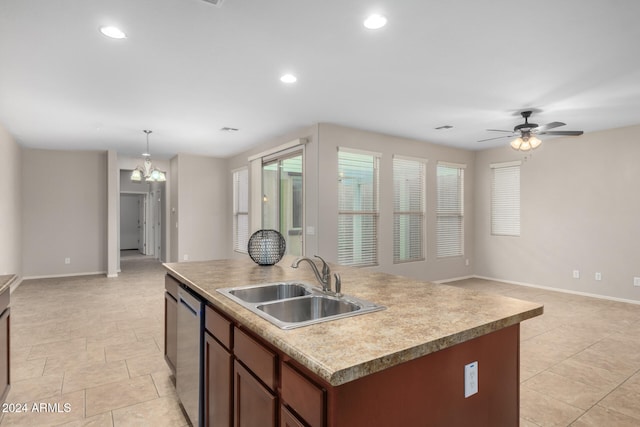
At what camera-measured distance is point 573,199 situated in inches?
220

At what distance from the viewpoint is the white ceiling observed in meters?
2.24

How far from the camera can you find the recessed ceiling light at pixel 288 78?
3.24 metres

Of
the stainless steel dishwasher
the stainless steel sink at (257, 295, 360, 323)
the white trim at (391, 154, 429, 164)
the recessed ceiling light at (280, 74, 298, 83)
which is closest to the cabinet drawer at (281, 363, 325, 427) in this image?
the stainless steel sink at (257, 295, 360, 323)

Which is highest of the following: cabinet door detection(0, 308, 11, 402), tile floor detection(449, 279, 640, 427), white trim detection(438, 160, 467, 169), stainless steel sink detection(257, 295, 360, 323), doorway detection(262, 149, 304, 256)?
white trim detection(438, 160, 467, 169)

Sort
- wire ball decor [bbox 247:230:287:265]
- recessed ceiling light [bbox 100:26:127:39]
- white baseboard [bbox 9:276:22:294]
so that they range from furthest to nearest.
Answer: white baseboard [bbox 9:276:22:294], wire ball decor [bbox 247:230:287:265], recessed ceiling light [bbox 100:26:127:39]

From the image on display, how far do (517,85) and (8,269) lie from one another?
23.8 ft

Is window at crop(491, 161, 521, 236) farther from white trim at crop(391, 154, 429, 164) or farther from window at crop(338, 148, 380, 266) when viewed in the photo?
window at crop(338, 148, 380, 266)

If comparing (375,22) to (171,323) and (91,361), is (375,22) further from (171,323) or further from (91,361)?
(91,361)

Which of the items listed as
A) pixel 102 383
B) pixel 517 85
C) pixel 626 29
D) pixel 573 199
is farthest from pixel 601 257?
pixel 102 383

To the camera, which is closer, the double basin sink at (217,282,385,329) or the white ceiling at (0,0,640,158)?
the double basin sink at (217,282,385,329)

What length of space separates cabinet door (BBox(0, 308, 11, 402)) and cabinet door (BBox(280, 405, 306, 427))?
6.89 feet

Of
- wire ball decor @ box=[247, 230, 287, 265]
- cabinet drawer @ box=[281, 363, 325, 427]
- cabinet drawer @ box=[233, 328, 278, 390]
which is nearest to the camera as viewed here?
cabinet drawer @ box=[281, 363, 325, 427]

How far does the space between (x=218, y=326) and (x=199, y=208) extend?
6289 mm

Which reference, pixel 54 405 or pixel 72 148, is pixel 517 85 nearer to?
pixel 54 405
